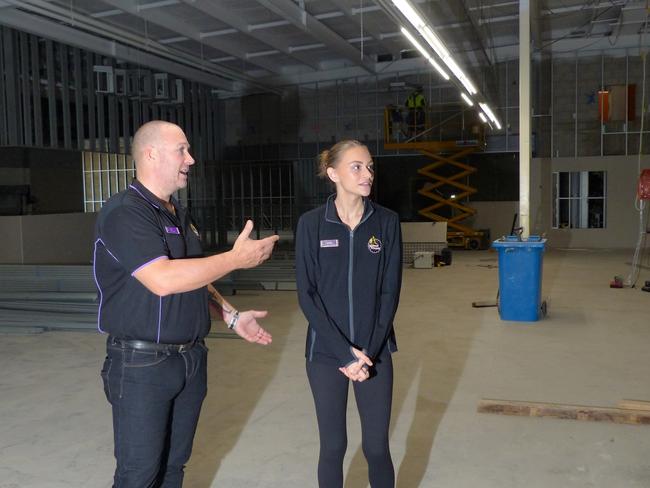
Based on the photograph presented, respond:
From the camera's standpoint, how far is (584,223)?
63.1 ft

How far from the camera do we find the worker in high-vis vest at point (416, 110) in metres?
17.7

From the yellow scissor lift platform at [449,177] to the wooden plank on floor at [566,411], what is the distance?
13411 millimetres

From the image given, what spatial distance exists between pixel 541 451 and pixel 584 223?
54.7ft

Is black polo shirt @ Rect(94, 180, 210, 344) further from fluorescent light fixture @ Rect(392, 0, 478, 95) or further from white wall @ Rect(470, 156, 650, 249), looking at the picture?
white wall @ Rect(470, 156, 650, 249)

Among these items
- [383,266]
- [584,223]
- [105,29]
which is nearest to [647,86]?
[584,223]

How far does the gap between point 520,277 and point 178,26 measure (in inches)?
370

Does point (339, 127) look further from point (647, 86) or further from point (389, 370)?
point (389, 370)

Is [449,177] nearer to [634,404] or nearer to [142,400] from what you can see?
[634,404]

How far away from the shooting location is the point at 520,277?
8.21 metres

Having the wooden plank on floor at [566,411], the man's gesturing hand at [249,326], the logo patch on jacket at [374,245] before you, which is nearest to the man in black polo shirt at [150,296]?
the man's gesturing hand at [249,326]

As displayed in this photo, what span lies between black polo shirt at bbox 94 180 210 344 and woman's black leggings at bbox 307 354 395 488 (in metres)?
0.62

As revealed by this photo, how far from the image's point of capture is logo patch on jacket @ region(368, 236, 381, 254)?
2707 millimetres

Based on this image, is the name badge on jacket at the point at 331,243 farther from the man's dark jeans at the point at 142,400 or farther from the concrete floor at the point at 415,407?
the concrete floor at the point at 415,407

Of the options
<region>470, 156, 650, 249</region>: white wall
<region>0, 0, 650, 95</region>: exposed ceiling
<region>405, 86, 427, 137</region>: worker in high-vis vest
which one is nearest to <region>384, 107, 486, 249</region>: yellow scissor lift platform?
<region>405, 86, 427, 137</region>: worker in high-vis vest
